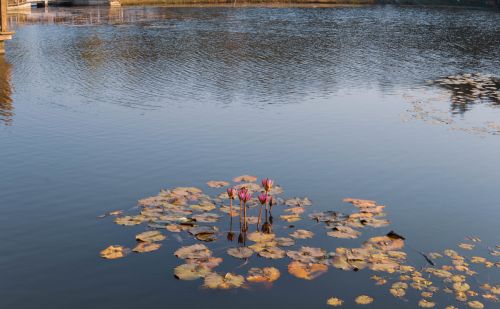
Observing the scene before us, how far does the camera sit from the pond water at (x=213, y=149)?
618 inches

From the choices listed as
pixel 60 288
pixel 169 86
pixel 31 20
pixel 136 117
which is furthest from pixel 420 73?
pixel 31 20

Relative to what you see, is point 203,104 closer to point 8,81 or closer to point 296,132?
point 296,132

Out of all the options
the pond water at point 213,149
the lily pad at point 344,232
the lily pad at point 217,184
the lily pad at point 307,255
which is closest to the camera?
the pond water at point 213,149

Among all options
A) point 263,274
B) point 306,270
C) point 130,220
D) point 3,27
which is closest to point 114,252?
point 130,220

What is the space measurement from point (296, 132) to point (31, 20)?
233ft

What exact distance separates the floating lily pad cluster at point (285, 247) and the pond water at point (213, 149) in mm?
305

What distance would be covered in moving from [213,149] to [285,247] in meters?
11.1

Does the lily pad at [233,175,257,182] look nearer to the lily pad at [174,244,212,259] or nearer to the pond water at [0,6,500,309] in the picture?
the pond water at [0,6,500,309]

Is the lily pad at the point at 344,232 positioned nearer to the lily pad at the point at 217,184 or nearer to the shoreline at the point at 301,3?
the lily pad at the point at 217,184

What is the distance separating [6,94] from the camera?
38656 mm

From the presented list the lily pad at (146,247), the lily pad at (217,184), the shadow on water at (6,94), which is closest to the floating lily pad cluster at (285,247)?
the lily pad at (146,247)

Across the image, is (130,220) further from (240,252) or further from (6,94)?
(6,94)

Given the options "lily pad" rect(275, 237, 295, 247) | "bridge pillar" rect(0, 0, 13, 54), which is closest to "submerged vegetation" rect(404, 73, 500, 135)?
"lily pad" rect(275, 237, 295, 247)

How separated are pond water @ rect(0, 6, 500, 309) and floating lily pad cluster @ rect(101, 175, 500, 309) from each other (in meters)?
0.30
